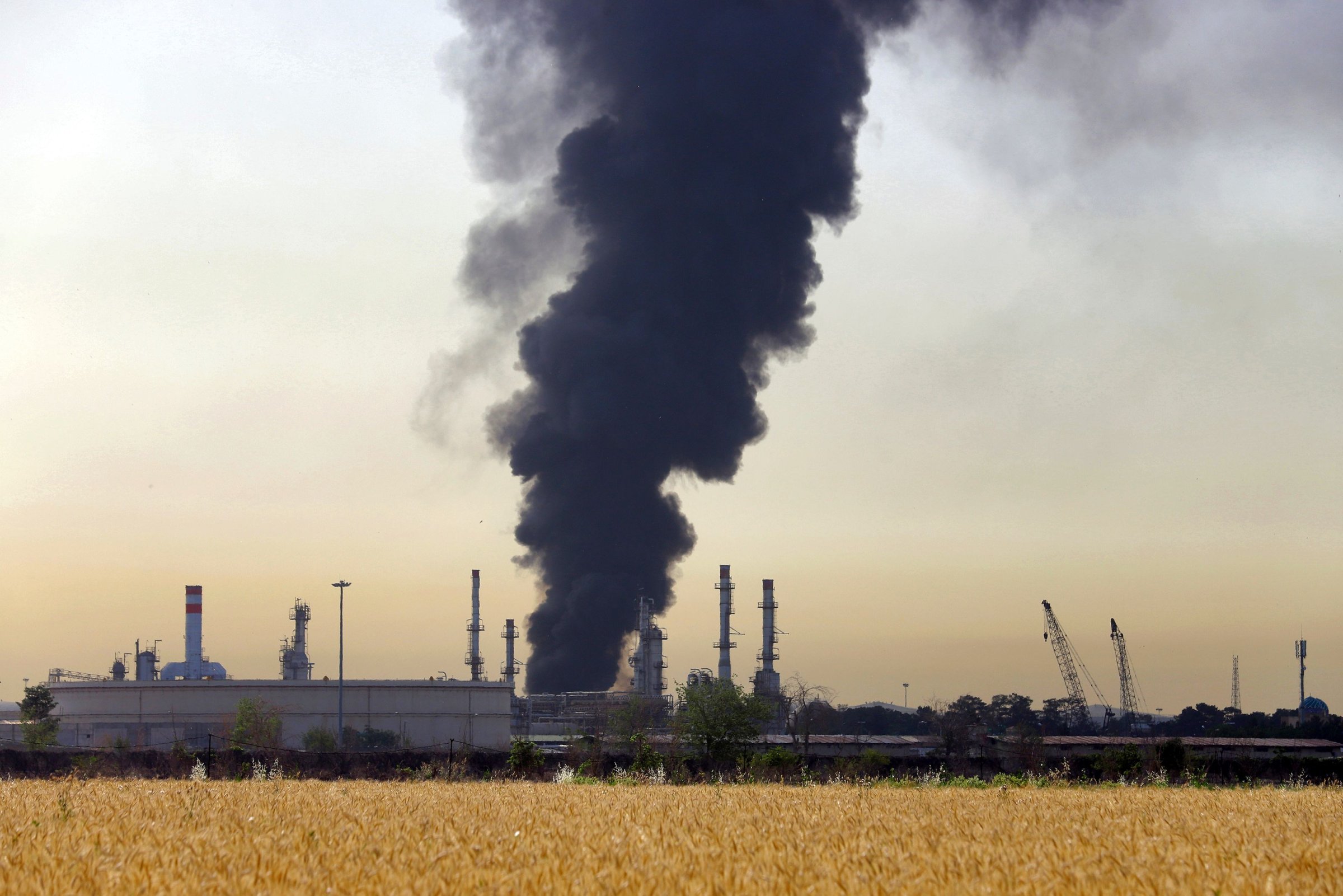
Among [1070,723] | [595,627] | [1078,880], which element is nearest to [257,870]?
[1078,880]

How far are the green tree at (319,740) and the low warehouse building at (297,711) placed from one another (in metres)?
2.20

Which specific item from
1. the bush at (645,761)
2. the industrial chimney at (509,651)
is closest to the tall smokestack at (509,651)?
the industrial chimney at (509,651)

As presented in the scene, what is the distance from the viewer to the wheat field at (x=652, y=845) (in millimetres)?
10164

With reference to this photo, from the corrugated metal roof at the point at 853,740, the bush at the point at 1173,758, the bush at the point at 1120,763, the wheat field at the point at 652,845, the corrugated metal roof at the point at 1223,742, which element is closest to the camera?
the wheat field at the point at 652,845

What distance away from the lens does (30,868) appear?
430 inches

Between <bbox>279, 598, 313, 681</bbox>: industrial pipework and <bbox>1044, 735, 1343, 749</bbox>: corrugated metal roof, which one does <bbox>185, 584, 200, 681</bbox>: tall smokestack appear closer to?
<bbox>279, 598, 313, 681</bbox>: industrial pipework

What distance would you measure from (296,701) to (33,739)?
1706 centimetres

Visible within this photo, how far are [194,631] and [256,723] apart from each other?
74.6 feet

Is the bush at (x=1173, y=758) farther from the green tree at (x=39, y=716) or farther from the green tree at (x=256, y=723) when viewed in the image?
the green tree at (x=39, y=716)

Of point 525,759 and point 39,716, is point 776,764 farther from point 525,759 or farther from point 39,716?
point 39,716

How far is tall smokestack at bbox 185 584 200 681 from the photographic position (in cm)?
10388

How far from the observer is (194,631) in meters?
105

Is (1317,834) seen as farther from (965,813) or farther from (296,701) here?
(296,701)

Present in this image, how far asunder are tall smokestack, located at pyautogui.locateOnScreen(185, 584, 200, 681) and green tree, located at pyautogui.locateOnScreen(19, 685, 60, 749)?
35.5 ft
